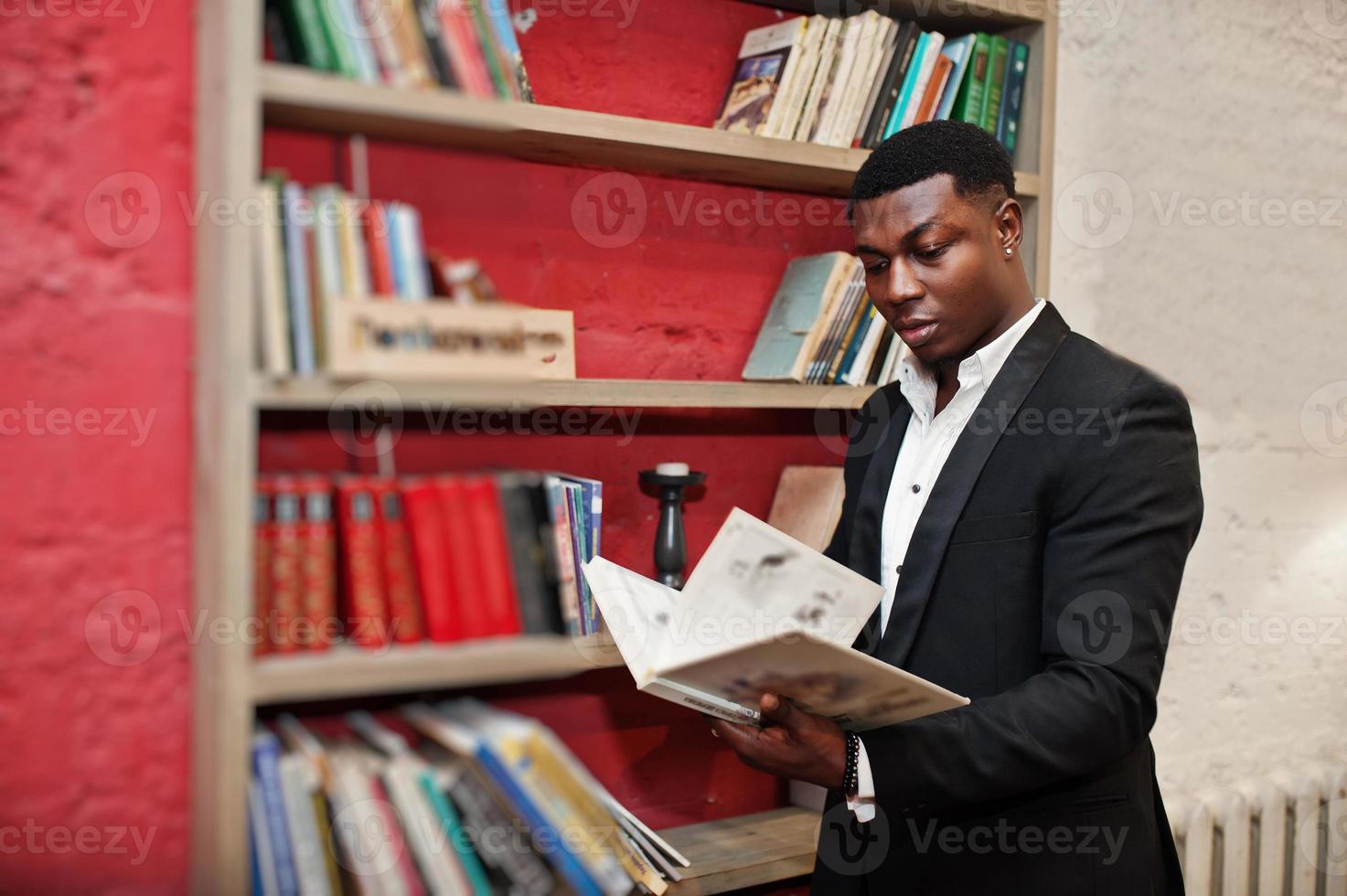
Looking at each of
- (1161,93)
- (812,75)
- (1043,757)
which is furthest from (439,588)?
(1161,93)

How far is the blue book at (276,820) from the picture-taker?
2.89 ft

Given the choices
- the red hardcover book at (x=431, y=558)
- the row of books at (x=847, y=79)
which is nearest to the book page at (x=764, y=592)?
the red hardcover book at (x=431, y=558)

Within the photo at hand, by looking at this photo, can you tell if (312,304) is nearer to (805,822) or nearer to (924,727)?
(924,727)

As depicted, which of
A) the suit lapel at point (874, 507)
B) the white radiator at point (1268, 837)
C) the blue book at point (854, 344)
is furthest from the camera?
the white radiator at point (1268, 837)

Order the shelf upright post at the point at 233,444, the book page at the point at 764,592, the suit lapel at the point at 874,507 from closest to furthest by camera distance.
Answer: the shelf upright post at the point at 233,444, the book page at the point at 764,592, the suit lapel at the point at 874,507

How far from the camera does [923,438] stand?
63.2 inches

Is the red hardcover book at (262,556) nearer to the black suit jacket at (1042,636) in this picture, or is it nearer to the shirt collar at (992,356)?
the black suit jacket at (1042,636)

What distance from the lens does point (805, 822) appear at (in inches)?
78.0

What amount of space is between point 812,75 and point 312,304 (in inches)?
48.3

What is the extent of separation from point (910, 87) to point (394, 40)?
4.05ft

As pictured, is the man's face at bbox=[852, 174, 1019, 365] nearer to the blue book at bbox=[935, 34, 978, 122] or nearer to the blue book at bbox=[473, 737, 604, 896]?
the blue book at bbox=[935, 34, 978, 122]
